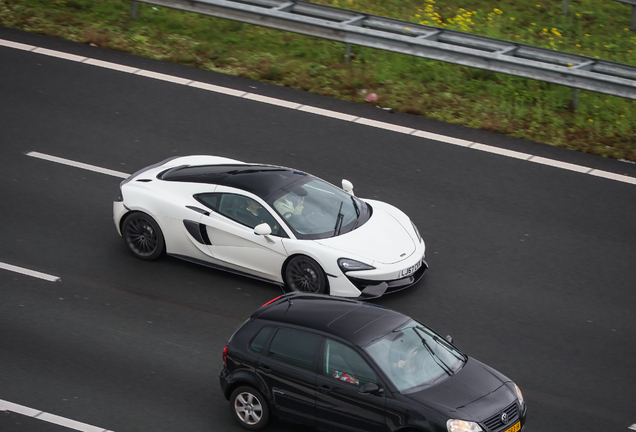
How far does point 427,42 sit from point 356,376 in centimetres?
967

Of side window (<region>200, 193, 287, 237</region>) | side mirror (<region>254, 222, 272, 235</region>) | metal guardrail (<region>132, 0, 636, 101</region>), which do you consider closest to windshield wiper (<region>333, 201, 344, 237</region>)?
side window (<region>200, 193, 287, 237</region>)

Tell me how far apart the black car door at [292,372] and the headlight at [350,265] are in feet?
7.32

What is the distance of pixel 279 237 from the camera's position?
11.4 meters

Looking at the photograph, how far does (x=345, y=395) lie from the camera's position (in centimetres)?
856

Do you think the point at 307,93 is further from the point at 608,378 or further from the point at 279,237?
the point at 608,378

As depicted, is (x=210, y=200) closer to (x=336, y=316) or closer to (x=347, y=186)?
(x=347, y=186)

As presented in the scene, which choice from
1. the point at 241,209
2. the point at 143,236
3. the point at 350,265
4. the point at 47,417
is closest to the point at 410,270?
the point at 350,265

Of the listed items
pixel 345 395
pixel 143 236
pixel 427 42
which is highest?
pixel 427 42

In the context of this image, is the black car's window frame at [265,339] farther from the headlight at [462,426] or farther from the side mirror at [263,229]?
the side mirror at [263,229]

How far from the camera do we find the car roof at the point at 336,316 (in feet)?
29.0

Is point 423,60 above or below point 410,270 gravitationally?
above

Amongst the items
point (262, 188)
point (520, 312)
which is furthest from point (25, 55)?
point (520, 312)

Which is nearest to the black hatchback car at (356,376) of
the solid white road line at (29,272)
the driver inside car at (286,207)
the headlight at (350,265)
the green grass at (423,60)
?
the headlight at (350,265)

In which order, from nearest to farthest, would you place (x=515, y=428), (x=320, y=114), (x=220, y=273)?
(x=515, y=428) → (x=220, y=273) → (x=320, y=114)
